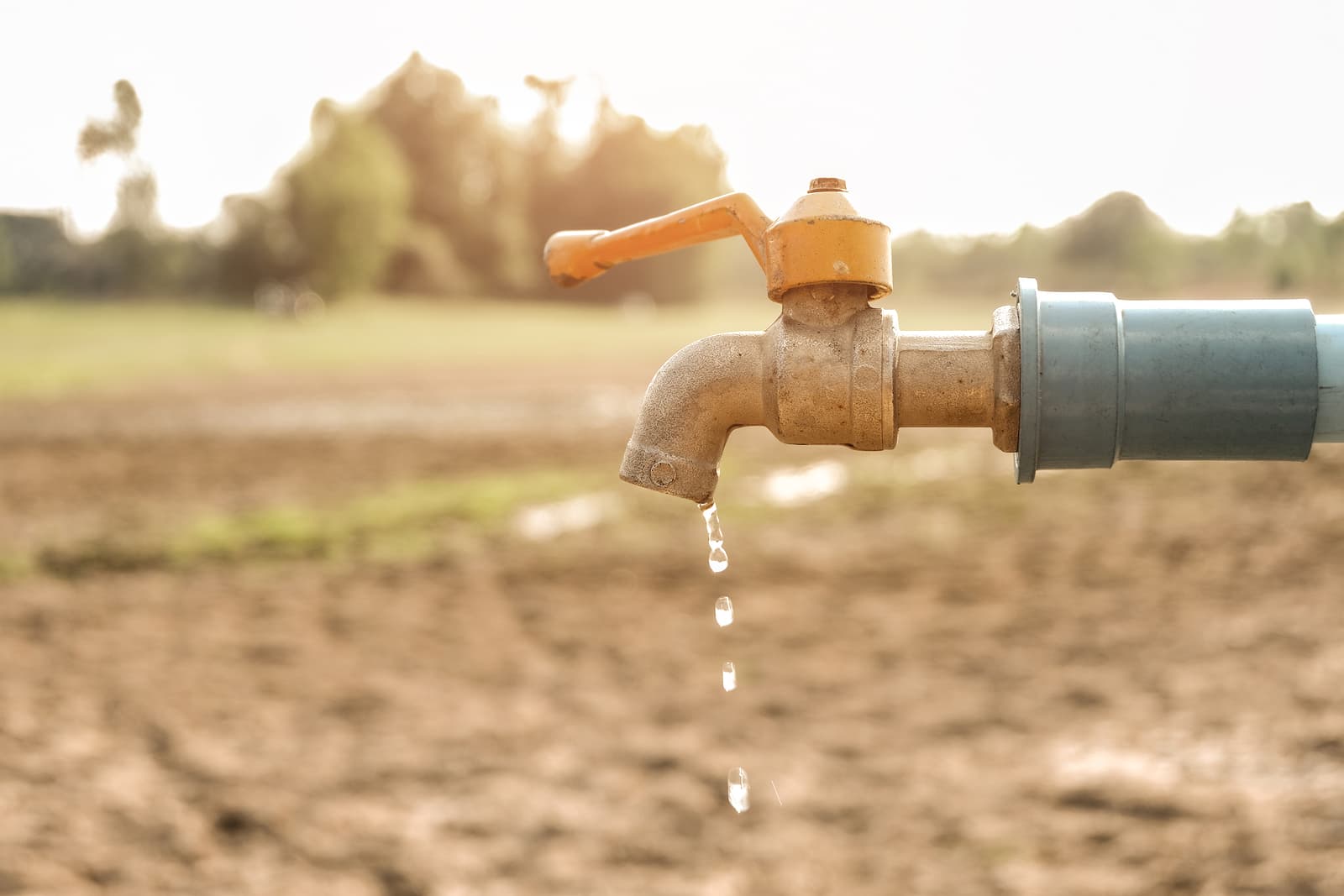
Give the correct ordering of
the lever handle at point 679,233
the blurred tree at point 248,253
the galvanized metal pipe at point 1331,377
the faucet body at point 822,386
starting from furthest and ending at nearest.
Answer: the blurred tree at point 248,253
the lever handle at point 679,233
the faucet body at point 822,386
the galvanized metal pipe at point 1331,377

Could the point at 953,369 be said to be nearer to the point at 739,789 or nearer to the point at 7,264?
the point at 739,789

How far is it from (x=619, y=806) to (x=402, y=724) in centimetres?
115

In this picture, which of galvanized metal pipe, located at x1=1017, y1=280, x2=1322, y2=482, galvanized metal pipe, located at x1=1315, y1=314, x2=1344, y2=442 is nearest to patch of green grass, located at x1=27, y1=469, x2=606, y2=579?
galvanized metal pipe, located at x1=1017, y1=280, x2=1322, y2=482

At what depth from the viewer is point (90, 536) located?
294 inches

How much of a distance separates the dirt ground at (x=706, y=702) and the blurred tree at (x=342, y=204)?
118 ft

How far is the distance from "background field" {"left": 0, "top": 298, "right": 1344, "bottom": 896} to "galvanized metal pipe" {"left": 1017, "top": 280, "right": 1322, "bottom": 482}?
2.57 m

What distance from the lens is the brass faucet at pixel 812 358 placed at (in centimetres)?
134

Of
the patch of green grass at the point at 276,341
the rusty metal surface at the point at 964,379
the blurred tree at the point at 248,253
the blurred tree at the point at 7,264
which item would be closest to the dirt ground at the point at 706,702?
the rusty metal surface at the point at 964,379

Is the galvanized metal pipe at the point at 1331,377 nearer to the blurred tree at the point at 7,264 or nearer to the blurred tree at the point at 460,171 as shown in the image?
the blurred tree at the point at 7,264

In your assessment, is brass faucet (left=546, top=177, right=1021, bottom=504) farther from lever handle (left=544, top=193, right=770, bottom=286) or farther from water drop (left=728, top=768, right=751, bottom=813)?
water drop (left=728, top=768, right=751, bottom=813)

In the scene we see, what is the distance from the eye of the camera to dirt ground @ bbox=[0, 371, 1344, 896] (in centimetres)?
358

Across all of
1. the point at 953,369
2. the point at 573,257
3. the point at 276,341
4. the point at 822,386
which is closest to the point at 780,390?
the point at 822,386

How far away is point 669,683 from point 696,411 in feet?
12.1

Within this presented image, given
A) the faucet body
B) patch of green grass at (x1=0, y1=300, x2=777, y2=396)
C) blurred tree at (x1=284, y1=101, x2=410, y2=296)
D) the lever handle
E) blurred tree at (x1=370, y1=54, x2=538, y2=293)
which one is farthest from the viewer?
blurred tree at (x1=370, y1=54, x2=538, y2=293)
